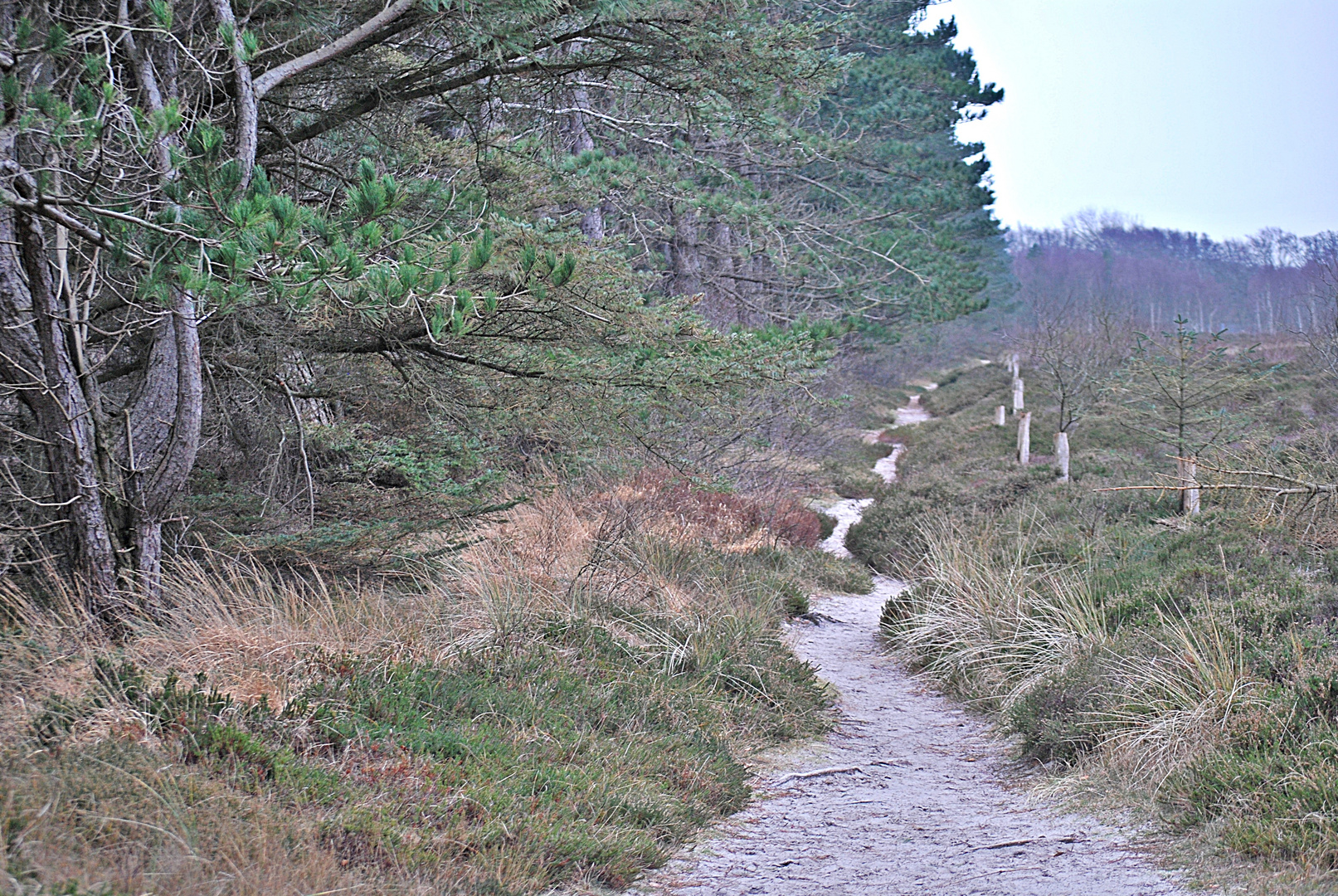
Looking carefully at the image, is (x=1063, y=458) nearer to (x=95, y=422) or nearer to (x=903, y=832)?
(x=903, y=832)

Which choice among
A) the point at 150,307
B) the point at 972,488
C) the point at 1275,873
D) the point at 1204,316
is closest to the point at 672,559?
the point at 150,307

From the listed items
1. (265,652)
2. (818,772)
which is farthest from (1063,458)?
(265,652)

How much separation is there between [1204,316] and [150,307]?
8535cm

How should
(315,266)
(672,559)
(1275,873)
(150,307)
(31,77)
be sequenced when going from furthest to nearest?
(672,559) → (150,307) → (31,77) → (315,266) → (1275,873)

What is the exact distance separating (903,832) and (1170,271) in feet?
326

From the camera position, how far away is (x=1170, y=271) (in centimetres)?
9062

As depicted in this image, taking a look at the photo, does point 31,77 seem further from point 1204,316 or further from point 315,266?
point 1204,316

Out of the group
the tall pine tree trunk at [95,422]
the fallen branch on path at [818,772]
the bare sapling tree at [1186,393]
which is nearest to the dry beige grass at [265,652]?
the tall pine tree trunk at [95,422]

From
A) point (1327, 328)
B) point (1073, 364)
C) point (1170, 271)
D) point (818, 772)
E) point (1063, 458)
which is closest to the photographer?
point (818, 772)

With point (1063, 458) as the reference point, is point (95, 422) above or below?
above

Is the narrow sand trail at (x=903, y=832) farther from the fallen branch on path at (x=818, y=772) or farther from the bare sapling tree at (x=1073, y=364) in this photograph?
the bare sapling tree at (x=1073, y=364)

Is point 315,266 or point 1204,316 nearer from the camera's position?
point 315,266

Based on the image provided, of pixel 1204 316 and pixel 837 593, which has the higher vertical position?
pixel 1204 316

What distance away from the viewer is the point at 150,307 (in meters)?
5.58
